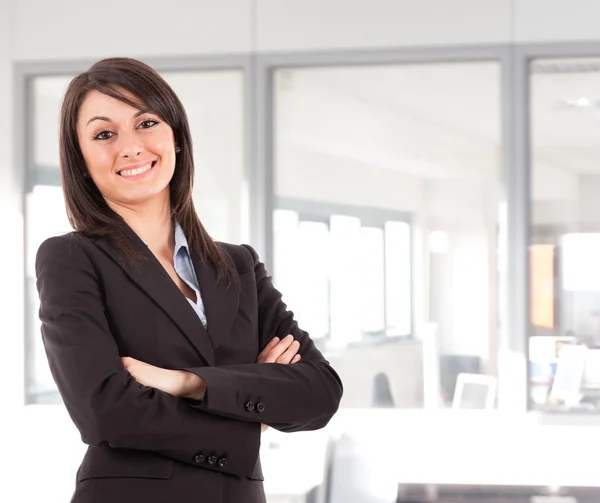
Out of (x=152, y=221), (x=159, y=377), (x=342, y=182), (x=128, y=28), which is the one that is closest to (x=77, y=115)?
(x=152, y=221)

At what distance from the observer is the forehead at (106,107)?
162 centimetres

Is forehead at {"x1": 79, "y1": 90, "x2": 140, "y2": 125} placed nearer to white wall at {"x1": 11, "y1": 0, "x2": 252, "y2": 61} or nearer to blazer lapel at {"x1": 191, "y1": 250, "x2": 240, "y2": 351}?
blazer lapel at {"x1": 191, "y1": 250, "x2": 240, "y2": 351}

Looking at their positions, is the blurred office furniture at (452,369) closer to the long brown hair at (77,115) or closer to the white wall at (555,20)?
the white wall at (555,20)

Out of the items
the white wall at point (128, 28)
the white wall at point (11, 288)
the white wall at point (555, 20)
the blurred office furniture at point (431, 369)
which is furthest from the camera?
the white wall at point (11, 288)

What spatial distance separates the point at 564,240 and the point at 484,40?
0.94 meters

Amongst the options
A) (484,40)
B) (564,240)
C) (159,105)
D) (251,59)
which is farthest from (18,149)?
(159,105)

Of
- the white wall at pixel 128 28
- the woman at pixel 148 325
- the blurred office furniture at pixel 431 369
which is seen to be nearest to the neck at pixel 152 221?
the woman at pixel 148 325

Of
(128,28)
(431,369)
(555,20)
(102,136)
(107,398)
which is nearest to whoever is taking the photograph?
(107,398)

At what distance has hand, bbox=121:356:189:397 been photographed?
1551 mm

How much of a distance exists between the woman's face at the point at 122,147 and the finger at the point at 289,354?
15.1 inches

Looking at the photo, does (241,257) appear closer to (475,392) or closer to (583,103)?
(475,392)

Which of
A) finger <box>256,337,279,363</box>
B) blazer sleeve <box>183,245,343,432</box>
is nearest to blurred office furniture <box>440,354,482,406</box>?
blazer sleeve <box>183,245,343,432</box>

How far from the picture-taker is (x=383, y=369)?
14.2ft

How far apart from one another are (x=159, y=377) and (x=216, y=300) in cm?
17
